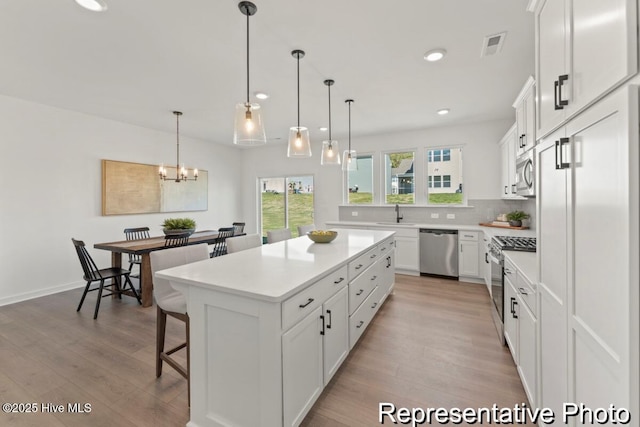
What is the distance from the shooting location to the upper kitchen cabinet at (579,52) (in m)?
0.78

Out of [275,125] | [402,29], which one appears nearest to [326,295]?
[402,29]

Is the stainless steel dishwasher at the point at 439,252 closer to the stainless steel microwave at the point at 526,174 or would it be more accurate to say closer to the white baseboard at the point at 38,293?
the stainless steel microwave at the point at 526,174

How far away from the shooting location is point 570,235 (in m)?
1.14

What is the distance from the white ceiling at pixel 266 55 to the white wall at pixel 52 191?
40 cm

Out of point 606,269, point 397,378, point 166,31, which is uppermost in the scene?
point 166,31

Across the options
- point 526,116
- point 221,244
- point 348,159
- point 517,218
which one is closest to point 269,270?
point 348,159

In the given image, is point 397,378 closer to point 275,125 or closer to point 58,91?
point 275,125

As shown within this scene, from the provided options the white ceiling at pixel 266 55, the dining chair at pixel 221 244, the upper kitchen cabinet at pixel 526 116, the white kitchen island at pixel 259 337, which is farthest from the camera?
the dining chair at pixel 221 244

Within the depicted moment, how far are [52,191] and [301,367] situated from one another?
4.71 meters

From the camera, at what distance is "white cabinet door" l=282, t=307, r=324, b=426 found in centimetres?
142

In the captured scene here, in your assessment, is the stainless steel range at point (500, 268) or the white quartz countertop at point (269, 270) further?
the stainless steel range at point (500, 268)

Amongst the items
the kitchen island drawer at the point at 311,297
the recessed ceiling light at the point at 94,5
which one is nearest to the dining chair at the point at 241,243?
the kitchen island drawer at the point at 311,297

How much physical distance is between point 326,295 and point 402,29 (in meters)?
2.18

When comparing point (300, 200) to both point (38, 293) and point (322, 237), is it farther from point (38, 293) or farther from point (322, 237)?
point (38, 293)
